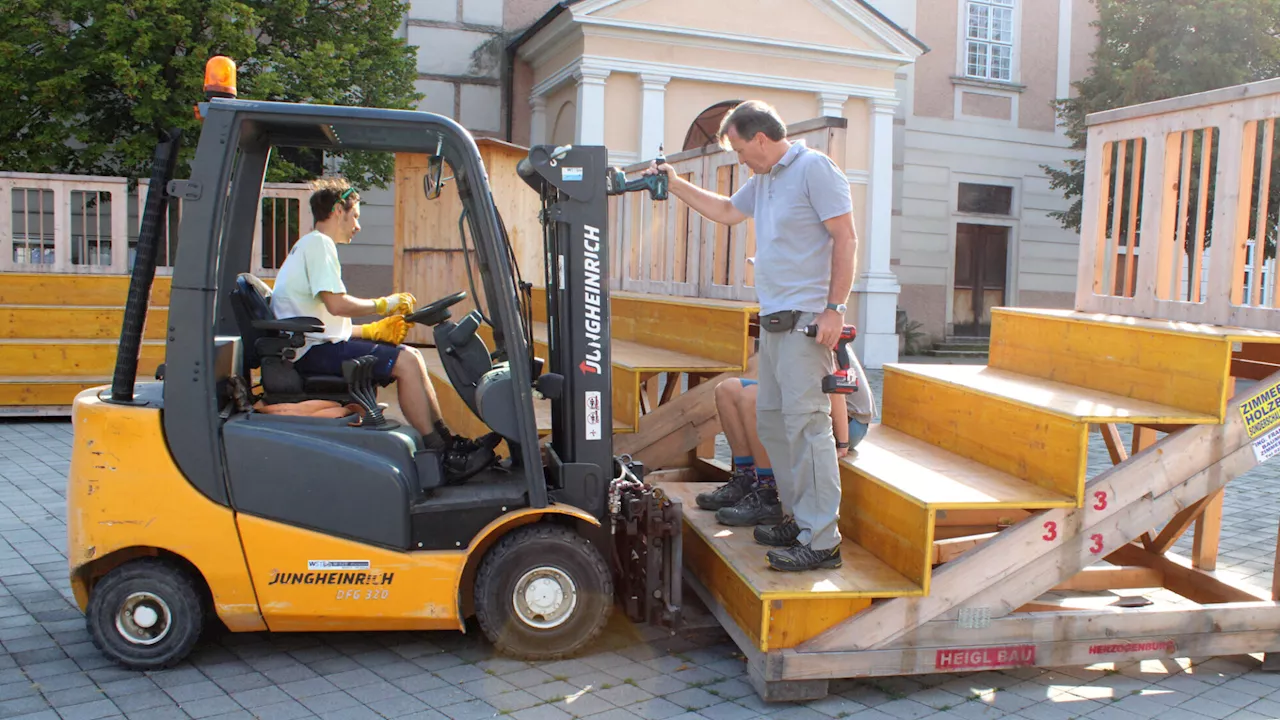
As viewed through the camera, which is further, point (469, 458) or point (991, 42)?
point (991, 42)

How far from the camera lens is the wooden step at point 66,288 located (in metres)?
10.9

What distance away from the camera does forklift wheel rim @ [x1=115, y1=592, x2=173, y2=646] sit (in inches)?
163

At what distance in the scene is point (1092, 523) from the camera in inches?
166

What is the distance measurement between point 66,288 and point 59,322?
434 millimetres

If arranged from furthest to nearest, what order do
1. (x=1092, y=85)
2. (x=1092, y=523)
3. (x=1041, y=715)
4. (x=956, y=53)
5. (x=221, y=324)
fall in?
(x=956, y=53) < (x=1092, y=85) < (x=221, y=324) < (x=1092, y=523) < (x=1041, y=715)

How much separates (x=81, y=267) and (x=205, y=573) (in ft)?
28.5

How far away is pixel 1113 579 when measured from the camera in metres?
5.27

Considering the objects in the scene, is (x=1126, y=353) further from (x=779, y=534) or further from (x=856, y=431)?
(x=779, y=534)

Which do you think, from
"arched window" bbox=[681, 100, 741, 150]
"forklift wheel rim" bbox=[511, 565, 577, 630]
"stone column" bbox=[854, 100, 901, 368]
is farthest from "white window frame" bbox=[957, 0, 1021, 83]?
"forklift wheel rim" bbox=[511, 565, 577, 630]

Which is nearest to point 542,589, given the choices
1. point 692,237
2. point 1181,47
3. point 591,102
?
point 692,237

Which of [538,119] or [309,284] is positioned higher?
[538,119]

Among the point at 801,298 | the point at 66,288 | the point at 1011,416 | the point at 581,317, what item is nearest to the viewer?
the point at 801,298

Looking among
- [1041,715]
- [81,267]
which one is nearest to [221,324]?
[1041,715]

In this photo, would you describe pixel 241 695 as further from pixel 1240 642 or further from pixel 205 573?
pixel 1240 642
